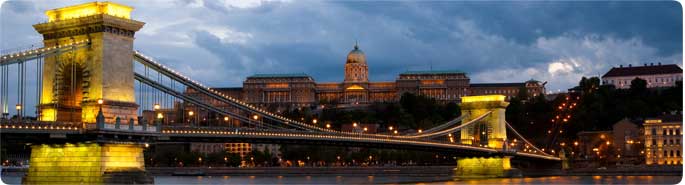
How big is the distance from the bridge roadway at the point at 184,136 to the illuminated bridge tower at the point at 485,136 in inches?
371

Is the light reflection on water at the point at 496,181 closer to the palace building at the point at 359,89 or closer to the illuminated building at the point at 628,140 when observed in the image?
the illuminated building at the point at 628,140

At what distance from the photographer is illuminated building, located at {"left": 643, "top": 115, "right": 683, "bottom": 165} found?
86.8 meters

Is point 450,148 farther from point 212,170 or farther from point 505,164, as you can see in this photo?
point 212,170

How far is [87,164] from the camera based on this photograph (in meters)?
40.7

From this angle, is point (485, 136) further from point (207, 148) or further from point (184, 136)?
point (207, 148)

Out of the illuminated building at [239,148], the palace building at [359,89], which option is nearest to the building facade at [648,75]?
the palace building at [359,89]

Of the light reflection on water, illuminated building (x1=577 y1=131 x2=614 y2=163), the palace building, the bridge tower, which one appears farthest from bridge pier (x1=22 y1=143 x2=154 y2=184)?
the palace building

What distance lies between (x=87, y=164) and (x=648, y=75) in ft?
407

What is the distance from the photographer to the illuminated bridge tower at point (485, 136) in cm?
7338

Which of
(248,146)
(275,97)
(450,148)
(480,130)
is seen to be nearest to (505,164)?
(480,130)

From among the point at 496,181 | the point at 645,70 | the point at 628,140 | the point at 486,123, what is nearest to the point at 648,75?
the point at 645,70

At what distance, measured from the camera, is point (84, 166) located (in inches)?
1602

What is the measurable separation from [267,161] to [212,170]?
39.2 feet

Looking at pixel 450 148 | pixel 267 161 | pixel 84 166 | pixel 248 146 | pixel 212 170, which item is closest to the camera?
Answer: pixel 84 166
